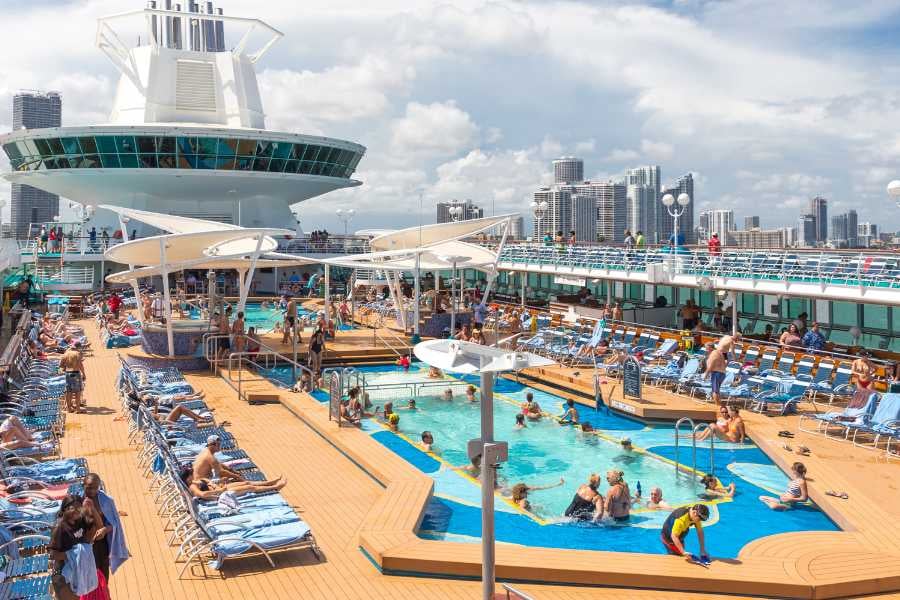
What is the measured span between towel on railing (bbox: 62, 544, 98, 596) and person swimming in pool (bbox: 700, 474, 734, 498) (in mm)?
8146

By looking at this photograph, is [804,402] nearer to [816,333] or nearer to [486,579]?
[816,333]

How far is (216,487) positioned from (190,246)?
13236 millimetres

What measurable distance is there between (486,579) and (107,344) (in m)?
19.8

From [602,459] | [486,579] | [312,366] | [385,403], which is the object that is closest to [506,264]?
[312,366]

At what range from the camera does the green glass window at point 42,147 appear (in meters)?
42.4

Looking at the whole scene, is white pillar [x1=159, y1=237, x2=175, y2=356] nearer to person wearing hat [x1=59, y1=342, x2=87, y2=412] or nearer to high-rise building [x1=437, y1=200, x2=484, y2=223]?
person wearing hat [x1=59, y1=342, x2=87, y2=412]

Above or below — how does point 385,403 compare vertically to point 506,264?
below

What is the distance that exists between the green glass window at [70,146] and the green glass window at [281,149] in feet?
33.0

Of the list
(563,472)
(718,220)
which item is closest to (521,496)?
(563,472)

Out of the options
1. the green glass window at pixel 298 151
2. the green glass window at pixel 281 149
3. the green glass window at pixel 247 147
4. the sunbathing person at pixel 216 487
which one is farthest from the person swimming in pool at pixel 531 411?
the green glass window at pixel 298 151

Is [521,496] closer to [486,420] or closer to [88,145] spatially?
[486,420]

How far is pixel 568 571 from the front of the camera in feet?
24.5

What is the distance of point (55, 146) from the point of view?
4241cm

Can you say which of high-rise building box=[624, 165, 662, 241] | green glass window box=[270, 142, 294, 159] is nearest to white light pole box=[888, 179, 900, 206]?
green glass window box=[270, 142, 294, 159]
